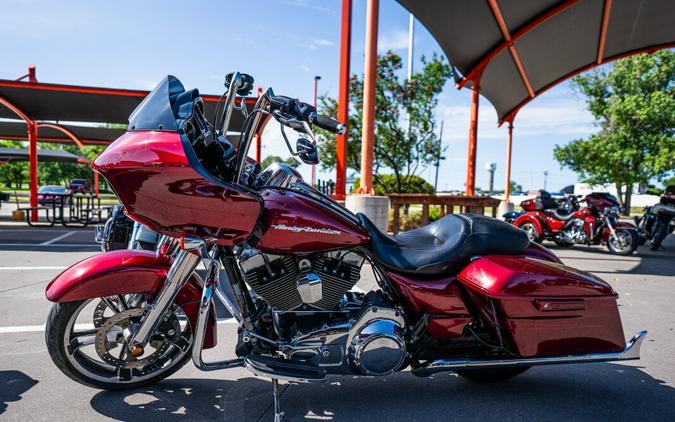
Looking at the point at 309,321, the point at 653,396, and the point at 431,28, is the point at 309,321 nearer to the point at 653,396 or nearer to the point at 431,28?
the point at 653,396

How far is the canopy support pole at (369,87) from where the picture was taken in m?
7.61

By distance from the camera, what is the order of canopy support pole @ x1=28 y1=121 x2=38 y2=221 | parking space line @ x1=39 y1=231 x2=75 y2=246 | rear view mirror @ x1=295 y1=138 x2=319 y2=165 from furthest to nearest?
canopy support pole @ x1=28 y1=121 x2=38 y2=221
parking space line @ x1=39 y1=231 x2=75 y2=246
rear view mirror @ x1=295 y1=138 x2=319 y2=165

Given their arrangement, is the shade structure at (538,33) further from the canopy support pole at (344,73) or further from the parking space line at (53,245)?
the parking space line at (53,245)

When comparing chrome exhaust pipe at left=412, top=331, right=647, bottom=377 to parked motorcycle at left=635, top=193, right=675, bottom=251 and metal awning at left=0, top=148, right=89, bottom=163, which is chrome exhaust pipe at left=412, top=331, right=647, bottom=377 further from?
metal awning at left=0, top=148, right=89, bottom=163

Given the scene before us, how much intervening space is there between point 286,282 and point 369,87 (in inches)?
243

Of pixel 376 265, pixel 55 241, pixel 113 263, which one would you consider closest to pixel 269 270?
pixel 376 265

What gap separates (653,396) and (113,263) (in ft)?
10.6

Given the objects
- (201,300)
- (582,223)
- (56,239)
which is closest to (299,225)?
(201,300)

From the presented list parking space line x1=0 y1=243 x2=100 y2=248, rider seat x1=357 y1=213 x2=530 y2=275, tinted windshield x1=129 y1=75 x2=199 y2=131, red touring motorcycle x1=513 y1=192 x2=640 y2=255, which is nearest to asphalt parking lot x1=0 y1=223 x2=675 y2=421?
rider seat x1=357 y1=213 x2=530 y2=275

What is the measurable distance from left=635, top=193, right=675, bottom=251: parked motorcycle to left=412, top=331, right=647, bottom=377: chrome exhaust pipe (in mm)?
8449

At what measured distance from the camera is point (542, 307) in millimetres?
2252

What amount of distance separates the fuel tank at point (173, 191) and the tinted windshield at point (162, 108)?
5 centimetres

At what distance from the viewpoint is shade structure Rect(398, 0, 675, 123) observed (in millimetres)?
8656

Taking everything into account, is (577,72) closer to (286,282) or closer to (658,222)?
(658,222)
